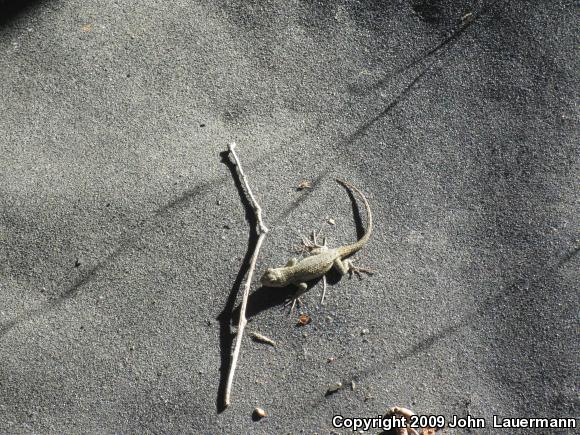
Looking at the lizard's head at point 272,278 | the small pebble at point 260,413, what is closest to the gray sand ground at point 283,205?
the small pebble at point 260,413

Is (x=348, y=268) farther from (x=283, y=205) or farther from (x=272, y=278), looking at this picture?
(x=283, y=205)

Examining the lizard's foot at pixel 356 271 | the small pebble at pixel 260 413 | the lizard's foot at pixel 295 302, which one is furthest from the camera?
the lizard's foot at pixel 356 271

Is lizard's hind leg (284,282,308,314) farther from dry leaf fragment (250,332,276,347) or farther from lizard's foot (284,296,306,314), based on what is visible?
dry leaf fragment (250,332,276,347)

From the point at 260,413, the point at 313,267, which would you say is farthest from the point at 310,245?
the point at 260,413

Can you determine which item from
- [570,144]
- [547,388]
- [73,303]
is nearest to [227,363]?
[73,303]

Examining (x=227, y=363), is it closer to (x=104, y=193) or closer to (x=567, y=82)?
(x=104, y=193)

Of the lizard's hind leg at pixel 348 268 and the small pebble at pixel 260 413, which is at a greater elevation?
the lizard's hind leg at pixel 348 268

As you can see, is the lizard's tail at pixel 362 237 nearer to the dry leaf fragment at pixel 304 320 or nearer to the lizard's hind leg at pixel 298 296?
the lizard's hind leg at pixel 298 296
